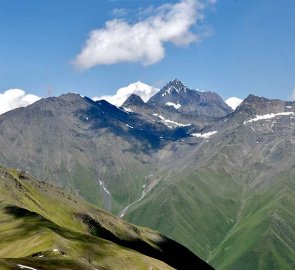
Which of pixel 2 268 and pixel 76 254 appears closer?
pixel 2 268

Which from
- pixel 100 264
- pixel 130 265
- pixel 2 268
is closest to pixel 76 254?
pixel 100 264

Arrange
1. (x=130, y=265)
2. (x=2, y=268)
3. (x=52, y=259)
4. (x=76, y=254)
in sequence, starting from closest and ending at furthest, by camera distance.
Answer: (x=2, y=268)
(x=52, y=259)
(x=76, y=254)
(x=130, y=265)

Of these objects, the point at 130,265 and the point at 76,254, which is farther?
the point at 130,265

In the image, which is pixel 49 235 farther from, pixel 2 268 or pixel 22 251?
pixel 2 268

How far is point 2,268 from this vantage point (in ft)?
382

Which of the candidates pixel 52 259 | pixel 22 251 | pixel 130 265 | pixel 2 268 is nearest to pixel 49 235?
pixel 22 251

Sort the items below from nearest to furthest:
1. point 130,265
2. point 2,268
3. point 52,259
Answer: point 2,268 → point 52,259 → point 130,265

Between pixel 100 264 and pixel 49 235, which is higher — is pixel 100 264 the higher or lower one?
the lower one

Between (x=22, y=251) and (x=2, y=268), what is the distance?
70.2 m

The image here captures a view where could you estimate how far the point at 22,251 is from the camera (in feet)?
607

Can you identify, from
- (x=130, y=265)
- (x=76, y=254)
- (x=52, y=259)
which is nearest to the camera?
(x=52, y=259)

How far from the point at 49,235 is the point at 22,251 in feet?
44.1

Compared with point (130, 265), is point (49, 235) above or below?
above

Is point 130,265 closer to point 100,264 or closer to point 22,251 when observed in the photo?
point 100,264
